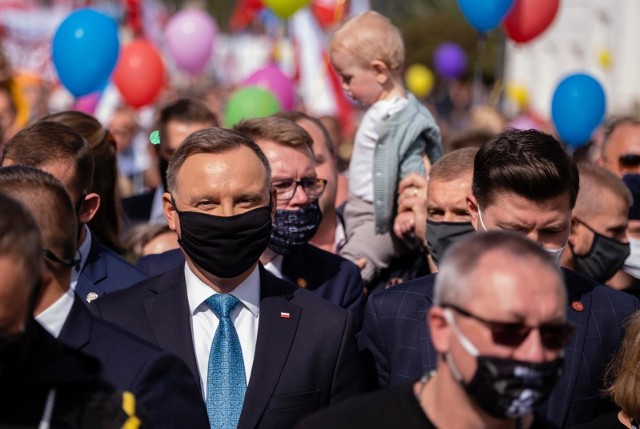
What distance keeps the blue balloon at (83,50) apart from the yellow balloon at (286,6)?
2.70m

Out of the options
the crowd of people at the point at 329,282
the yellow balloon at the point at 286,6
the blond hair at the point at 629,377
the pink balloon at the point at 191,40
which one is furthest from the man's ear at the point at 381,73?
the pink balloon at the point at 191,40

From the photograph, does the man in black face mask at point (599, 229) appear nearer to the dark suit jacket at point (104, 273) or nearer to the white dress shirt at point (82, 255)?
the dark suit jacket at point (104, 273)

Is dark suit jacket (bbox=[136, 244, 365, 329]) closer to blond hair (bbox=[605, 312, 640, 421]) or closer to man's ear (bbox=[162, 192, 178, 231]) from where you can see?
man's ear (bbox=[162, 192, 178, 231])

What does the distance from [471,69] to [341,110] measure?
2358 centimetres

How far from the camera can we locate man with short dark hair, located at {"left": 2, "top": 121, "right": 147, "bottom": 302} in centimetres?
499

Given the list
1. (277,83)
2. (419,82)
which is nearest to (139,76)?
(277,83)

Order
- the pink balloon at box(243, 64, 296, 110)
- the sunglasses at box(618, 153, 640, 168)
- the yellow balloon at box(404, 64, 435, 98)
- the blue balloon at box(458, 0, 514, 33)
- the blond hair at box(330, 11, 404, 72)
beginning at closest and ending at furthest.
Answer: the blond hair at box(330, 11, 404, 72) → the sunglasses at box(618, 153, 640, 168) → the blue balloon at box(458, 0, 514, 33) → the pink balloon at box(243, 64, 296, 110) → the yellow balloon at box(404, 64, 435, 98)

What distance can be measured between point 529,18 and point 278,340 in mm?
7227

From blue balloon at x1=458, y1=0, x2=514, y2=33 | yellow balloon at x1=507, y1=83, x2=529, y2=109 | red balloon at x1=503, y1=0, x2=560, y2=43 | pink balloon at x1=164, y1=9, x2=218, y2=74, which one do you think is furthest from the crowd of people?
yellow balloon at x1=507, y1=83, x2=529, y2=109

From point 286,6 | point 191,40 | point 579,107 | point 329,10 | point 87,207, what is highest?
point 87,207

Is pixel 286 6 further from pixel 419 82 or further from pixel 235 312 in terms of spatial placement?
pixel 419 82

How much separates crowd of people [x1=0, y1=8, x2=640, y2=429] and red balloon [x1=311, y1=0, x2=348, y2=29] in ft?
27.7

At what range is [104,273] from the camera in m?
5.19

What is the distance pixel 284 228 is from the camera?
544 centimetres
